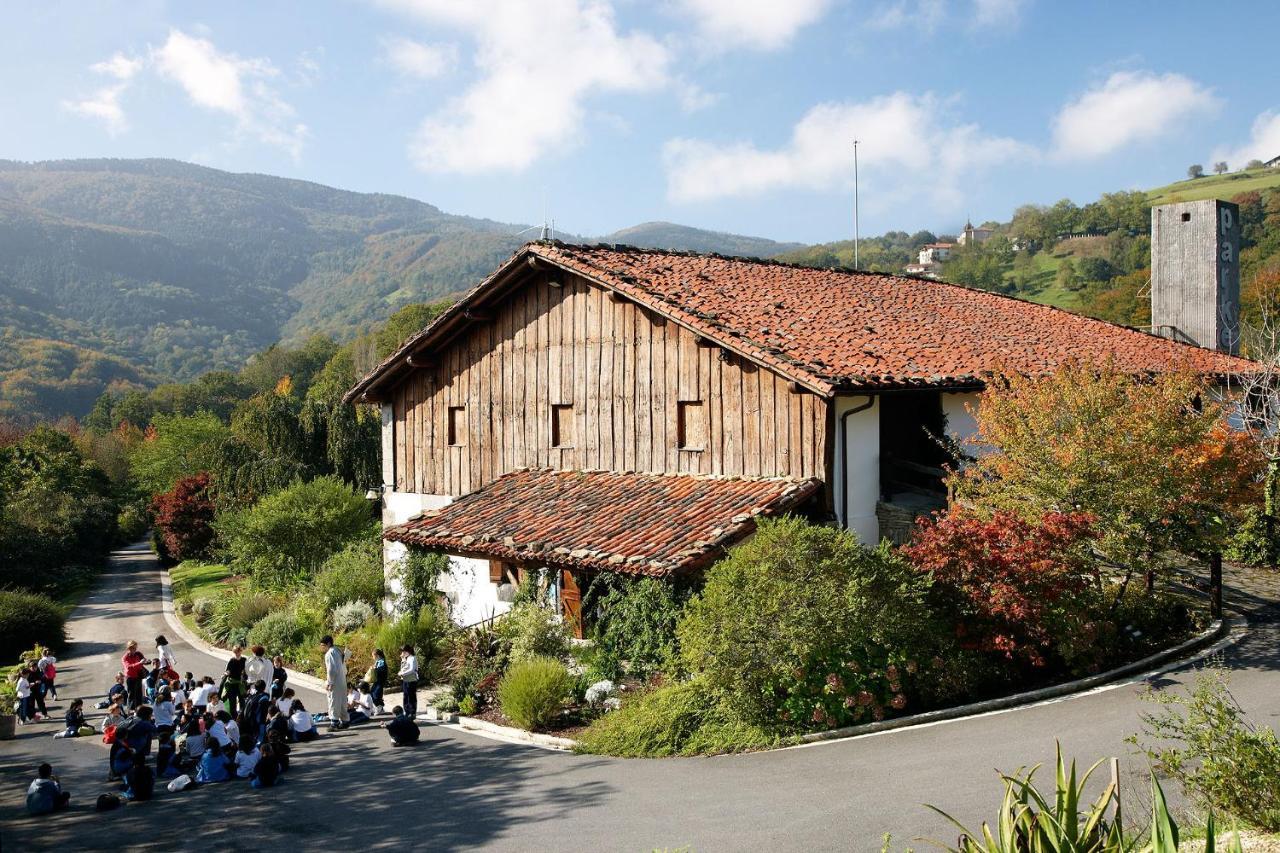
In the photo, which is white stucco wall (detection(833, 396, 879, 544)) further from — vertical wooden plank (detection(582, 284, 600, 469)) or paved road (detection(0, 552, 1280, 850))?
vertical wooden plank (detection(582, 284, 600, 469))

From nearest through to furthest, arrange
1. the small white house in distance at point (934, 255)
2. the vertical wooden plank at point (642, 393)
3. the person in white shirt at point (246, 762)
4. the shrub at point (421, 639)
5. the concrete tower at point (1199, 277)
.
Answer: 1. the person in white shirt at point (246, 762)
2. the shrub at point (421, 639)
3. the vertical wooden plank at point (642, 393)
4. the concrete tower at point (1199, 277)
5. the small white house in distance at point (934, 255)

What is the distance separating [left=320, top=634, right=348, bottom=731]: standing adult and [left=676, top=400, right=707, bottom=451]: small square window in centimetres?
653

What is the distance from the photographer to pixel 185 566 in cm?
4741

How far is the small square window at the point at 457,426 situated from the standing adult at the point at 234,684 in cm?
653

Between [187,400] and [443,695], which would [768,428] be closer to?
[443,695]

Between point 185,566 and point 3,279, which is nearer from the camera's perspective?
point 185,566

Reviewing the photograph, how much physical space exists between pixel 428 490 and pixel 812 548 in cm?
1212

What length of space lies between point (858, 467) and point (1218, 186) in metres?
93.6

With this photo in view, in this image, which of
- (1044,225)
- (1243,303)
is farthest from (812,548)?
(1044,225)

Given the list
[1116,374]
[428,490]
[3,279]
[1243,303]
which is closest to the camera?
[1116,374]

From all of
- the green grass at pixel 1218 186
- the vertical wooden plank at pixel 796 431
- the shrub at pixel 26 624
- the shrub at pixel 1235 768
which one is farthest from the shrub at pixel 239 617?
the green grass at pixel 1218 186

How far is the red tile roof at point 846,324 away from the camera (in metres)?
14.8

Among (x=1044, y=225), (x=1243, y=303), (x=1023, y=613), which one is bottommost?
(x=1023, y=613)

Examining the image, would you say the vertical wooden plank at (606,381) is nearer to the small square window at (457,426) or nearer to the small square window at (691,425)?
the small square window at (691,425)
